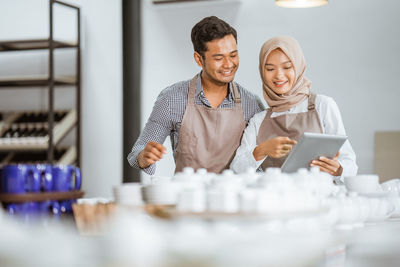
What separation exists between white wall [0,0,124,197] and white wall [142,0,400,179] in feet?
2.48

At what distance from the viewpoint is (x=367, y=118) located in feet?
16.9

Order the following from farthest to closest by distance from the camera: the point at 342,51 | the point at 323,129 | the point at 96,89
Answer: the point at 96,89 → the point at 342,51 → the point at 323,129

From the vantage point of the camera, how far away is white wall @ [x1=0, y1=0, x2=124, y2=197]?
6336 millimetres

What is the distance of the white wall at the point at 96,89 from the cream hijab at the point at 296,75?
11.7 feet

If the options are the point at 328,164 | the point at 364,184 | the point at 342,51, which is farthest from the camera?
the point at 342,51

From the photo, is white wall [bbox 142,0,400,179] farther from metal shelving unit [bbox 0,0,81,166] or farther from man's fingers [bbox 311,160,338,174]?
man's fingers [bbox 311,160,338,174]

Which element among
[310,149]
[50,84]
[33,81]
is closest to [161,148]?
[310,149]

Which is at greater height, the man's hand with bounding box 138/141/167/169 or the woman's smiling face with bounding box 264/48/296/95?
the woman's smiling face with bounding box 264/48/296/95

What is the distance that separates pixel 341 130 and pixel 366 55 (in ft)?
8.43

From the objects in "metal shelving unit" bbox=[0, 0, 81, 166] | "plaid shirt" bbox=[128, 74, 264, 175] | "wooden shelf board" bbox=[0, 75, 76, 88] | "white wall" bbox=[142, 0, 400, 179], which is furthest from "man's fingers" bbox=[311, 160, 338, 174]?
"wooden shelf board" bbox=[0, 75, 76, 88]

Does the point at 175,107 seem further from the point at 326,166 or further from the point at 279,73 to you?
the point at 326,166

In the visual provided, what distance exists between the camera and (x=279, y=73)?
2.88 m

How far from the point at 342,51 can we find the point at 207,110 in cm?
253

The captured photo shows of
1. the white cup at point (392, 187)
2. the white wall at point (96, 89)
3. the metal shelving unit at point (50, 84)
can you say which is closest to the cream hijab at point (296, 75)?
the white cup at point (392, 187)
